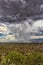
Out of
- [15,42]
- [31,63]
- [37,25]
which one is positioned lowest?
[31,63]

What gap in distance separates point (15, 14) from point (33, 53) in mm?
864

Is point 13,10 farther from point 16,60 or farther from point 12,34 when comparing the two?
point 16,60

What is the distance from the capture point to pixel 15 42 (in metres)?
3.91

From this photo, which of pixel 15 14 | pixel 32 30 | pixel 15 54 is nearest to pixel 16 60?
pixel 15 54

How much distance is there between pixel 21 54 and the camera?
3.87 m

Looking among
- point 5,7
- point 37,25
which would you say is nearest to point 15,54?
point 37,25

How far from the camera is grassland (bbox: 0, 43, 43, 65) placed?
150 inches

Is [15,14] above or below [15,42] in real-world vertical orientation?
above

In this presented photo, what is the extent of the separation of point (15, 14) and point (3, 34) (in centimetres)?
47

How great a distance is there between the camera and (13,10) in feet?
13.2

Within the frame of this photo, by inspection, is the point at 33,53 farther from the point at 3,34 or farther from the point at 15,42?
the point at 3,34

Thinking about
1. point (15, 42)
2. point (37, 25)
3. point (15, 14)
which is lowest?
point (15, 42)

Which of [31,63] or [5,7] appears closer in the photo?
[31,63]

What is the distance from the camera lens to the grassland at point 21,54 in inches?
150
